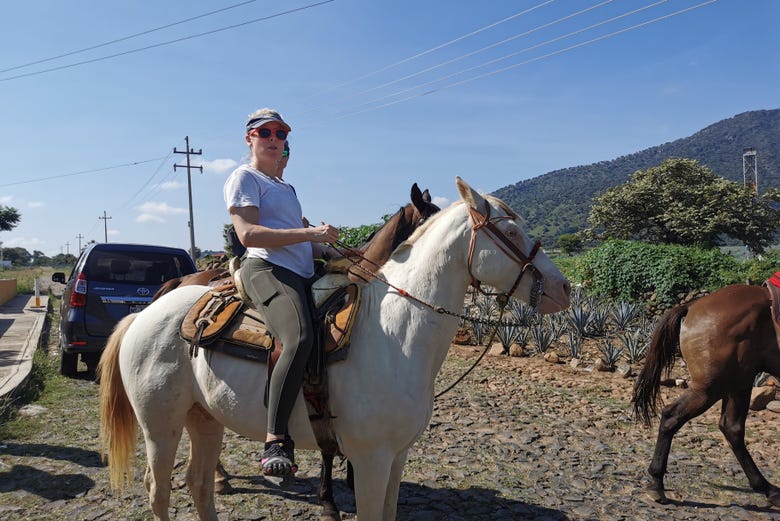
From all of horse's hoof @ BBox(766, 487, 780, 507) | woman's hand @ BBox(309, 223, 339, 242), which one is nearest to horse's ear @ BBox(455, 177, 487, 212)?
woman's hand @ BBox(309, 223, 339, 242)

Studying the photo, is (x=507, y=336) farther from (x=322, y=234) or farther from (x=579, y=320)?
(x=322, y=234)

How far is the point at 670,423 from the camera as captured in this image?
4.35 meters

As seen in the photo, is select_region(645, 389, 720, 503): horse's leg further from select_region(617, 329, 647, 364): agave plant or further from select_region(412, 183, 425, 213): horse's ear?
select_region(617, 329, 647, 364): agave plant

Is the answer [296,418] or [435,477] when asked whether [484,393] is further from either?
[296,418]

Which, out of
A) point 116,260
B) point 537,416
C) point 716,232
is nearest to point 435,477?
point 537,416

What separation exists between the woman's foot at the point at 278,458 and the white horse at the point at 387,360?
0.12 m

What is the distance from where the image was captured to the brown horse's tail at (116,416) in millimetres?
3270

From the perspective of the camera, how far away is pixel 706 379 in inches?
172

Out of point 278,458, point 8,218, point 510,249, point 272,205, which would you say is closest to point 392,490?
point 278,458

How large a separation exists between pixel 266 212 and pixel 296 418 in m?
1.09

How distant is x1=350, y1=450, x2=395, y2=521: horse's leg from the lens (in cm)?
248

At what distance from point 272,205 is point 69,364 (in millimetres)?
7343

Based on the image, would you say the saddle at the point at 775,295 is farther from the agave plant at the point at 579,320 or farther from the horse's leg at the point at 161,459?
the agave plant at the point at 579,320

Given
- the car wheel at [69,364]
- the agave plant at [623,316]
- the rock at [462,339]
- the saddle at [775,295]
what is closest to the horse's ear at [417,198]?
the saddle at [775,295]
